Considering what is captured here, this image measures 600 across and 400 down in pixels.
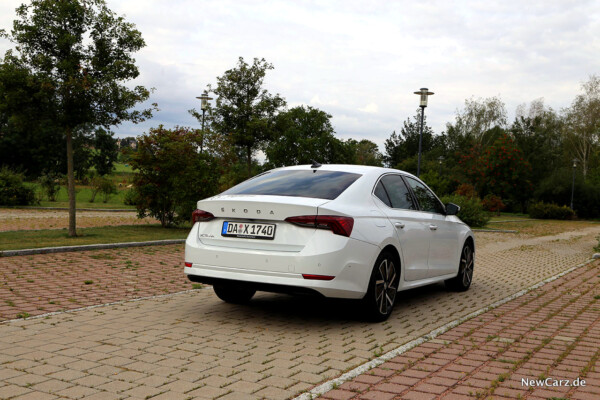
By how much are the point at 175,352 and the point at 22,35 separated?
34.8 ft

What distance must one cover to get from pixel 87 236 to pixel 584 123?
63604 millimetres

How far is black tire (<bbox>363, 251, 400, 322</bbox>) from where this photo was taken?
242 inches

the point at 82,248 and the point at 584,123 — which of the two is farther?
the point at 584,123

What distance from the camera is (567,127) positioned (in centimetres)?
6800

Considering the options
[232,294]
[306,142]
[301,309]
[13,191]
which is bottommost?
[301,309]

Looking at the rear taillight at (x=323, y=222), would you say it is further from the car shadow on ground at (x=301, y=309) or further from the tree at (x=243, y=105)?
the tree at (x=243, y=105)

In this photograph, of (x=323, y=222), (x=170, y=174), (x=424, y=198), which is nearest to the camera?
(x=323, y=222)

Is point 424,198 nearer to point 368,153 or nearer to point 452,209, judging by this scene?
point 452,209

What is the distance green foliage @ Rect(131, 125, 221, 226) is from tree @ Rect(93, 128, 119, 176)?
69.0m

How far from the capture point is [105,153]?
280 ft

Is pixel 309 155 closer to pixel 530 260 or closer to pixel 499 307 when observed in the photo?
pixel 530 260

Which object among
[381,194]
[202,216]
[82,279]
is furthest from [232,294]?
[82,279]

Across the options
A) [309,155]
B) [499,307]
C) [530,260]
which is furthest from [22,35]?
[309,155]

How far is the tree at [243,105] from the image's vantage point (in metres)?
29.9
